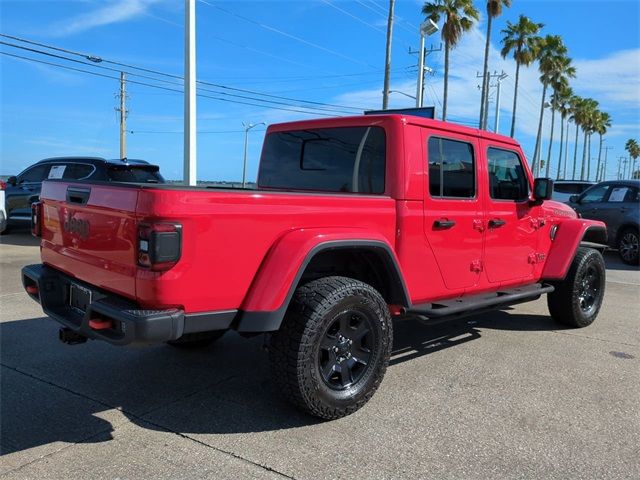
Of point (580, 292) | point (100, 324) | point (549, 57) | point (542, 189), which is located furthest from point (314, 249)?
point (549, 57)

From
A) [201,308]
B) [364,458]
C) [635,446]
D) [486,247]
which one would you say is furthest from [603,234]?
[201,308]

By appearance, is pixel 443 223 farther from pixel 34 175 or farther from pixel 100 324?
pixel 34 175

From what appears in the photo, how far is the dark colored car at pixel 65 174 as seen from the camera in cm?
1006

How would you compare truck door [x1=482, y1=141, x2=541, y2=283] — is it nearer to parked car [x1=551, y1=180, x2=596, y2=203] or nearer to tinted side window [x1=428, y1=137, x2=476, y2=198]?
tinted side window [x1=428, y1=137, x2=476, y2=198]

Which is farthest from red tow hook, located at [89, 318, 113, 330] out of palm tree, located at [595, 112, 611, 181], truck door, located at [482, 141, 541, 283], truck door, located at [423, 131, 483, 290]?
palm tree, located at [595, 112, 611, 181]

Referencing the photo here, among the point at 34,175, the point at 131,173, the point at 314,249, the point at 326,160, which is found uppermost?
the point at 326,160

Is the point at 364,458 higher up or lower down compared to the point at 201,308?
lower down

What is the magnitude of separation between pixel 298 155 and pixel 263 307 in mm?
1978

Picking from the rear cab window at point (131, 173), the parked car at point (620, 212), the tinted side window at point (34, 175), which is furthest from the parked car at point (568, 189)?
the tinted side window at point (34, 175)

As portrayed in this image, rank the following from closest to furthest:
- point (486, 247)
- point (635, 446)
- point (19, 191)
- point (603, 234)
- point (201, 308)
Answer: point (201, 308) < point (635, 446) < point (486, 247) < point (603, 234) < point (19, 191)

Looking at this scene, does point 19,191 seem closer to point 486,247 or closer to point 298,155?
point 298,155

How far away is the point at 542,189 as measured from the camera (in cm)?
512

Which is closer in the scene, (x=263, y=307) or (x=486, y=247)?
(x=263, y=307)

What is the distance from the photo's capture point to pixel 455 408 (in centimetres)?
363
